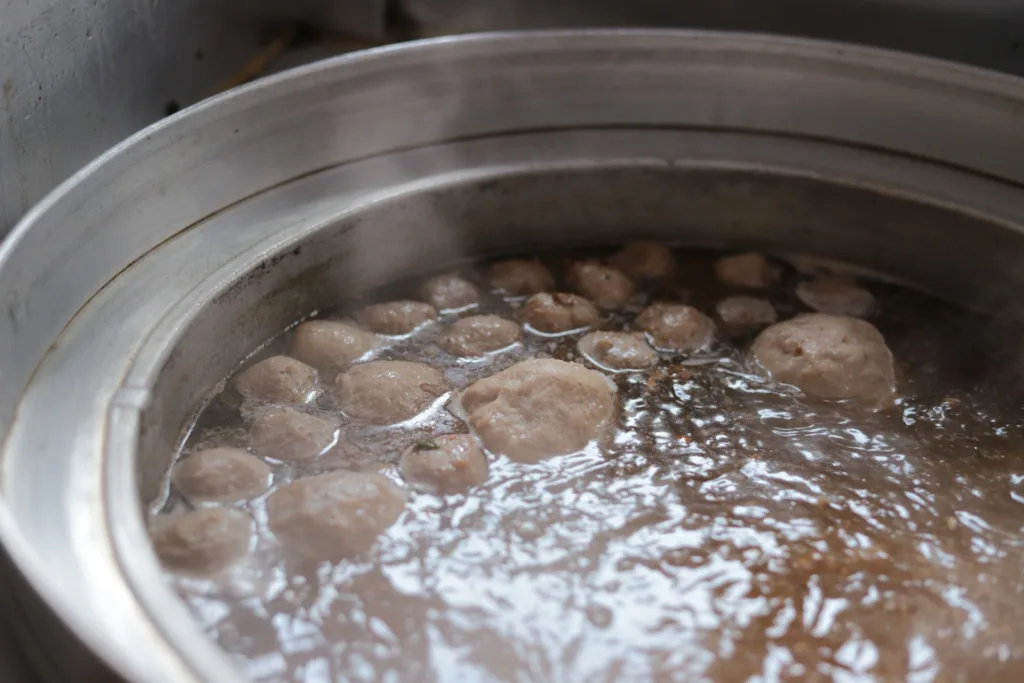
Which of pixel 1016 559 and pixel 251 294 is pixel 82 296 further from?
pixel 1016 559

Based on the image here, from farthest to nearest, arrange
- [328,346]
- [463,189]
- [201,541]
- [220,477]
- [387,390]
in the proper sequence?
[463,189] → [328,346] → [387,390] → [220,477] → [201,541]

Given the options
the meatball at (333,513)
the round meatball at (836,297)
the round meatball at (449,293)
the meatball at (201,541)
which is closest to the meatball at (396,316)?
the round meatball at (449,293)

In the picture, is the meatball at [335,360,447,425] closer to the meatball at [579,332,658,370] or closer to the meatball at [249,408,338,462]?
the meatball at [249,408,338,462]

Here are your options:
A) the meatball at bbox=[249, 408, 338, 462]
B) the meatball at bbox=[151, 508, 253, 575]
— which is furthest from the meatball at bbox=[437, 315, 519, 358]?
the meatball at bbox=[151, 508, 253, 575]

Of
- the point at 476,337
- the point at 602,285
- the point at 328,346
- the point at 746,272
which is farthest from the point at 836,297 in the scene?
the point at 328,346

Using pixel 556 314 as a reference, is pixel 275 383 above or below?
below

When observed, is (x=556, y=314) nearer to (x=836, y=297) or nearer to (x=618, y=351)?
(x=618, y=351)

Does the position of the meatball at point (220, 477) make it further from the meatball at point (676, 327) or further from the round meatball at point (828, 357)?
the round meatball at point (828, 357)
